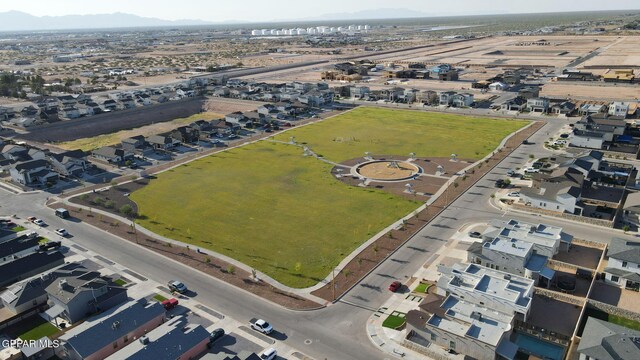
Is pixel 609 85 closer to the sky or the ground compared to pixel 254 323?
closer to the sky

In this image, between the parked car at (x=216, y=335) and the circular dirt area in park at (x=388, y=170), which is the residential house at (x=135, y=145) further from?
the parked car at (x=216, y=335)

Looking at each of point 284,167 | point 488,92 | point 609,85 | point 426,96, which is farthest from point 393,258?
point 609,85

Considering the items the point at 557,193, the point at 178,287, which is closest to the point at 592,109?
the point at 557,193

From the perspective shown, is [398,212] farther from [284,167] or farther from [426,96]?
[426,96]

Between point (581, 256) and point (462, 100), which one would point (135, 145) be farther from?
point (462, 100)

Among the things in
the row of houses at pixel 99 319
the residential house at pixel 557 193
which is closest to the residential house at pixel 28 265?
the row of houses at pixel 99 319

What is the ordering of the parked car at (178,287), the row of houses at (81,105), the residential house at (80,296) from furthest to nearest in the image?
1. the row of houses at (81,105)
2. the parked car at (178,287)
3. the residential house at (80,296)
